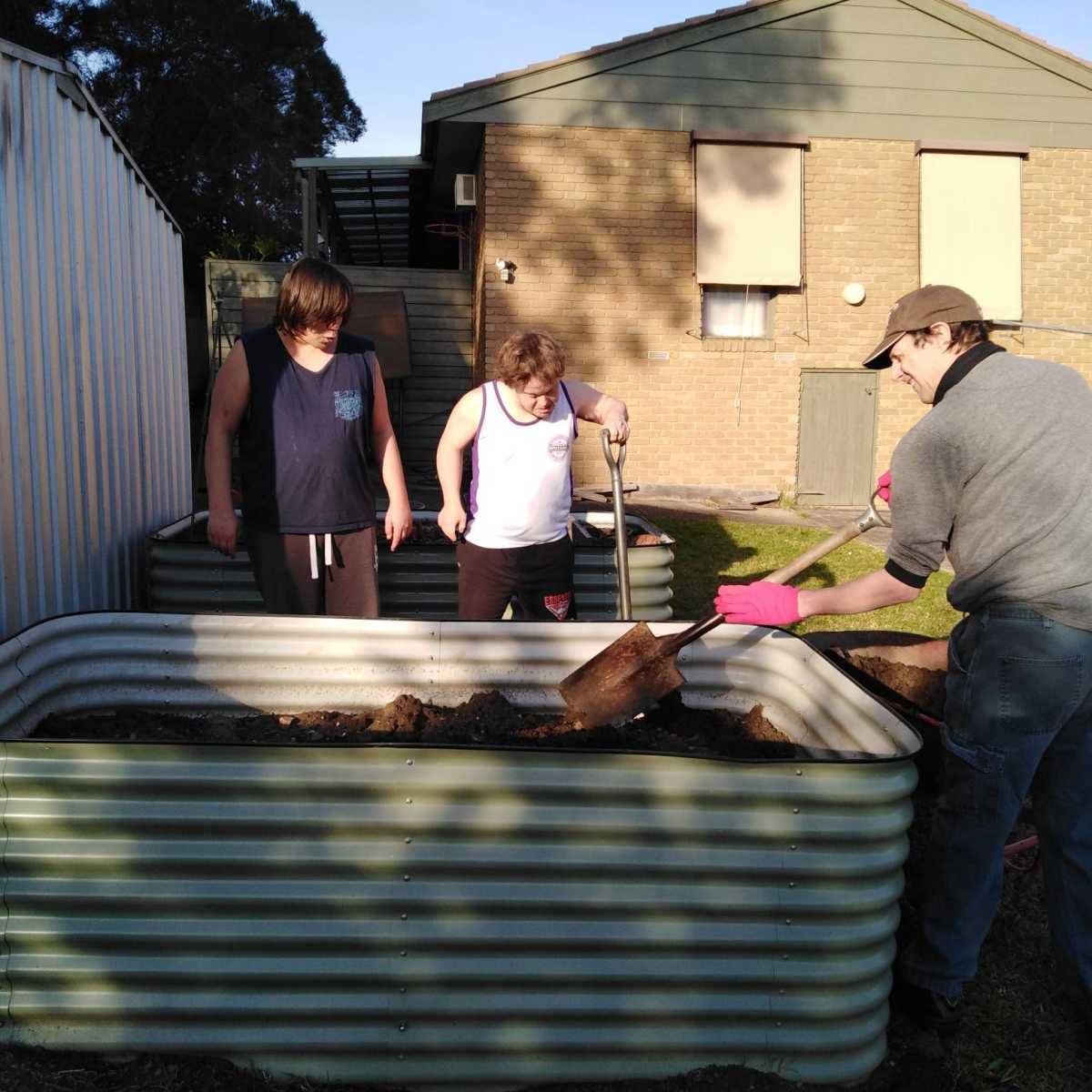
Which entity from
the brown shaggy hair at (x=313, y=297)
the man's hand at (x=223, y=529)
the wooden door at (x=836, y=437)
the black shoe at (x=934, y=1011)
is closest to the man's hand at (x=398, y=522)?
the man's hand at (x=223, y=529)

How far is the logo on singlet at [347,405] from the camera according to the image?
142 inches

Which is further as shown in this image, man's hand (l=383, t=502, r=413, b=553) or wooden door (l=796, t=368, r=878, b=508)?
wooden door (l=796, t=368, r=878, b=508)

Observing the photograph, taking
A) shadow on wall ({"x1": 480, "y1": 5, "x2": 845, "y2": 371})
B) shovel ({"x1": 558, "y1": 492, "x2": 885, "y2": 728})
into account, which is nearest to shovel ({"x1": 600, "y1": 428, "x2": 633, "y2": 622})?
shovel ({"x1": 558, "y1": 492, "x2": 885, "y2": 728})

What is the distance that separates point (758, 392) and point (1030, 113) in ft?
15.2

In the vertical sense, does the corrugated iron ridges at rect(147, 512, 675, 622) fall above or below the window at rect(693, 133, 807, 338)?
below

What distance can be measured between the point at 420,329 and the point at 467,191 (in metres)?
1.84

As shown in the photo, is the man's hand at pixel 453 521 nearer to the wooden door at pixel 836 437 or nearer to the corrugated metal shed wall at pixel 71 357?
the corrugated metal shed wall at pixel 71 357

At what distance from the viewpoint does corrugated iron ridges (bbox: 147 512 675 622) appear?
16.0 ft

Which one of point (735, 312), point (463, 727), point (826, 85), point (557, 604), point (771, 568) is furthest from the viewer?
point (735, 312)

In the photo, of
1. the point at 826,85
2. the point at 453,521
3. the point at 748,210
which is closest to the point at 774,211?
the point at 748,210

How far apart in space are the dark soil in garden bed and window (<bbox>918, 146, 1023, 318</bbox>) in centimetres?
1085

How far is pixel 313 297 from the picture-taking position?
3.40m

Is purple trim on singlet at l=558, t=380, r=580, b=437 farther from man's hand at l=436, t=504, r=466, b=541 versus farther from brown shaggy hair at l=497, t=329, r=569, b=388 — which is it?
man's hand at l=436, t=504, r=466, b=541

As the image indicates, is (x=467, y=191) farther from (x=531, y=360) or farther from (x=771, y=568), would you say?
(x=531, y=360)
